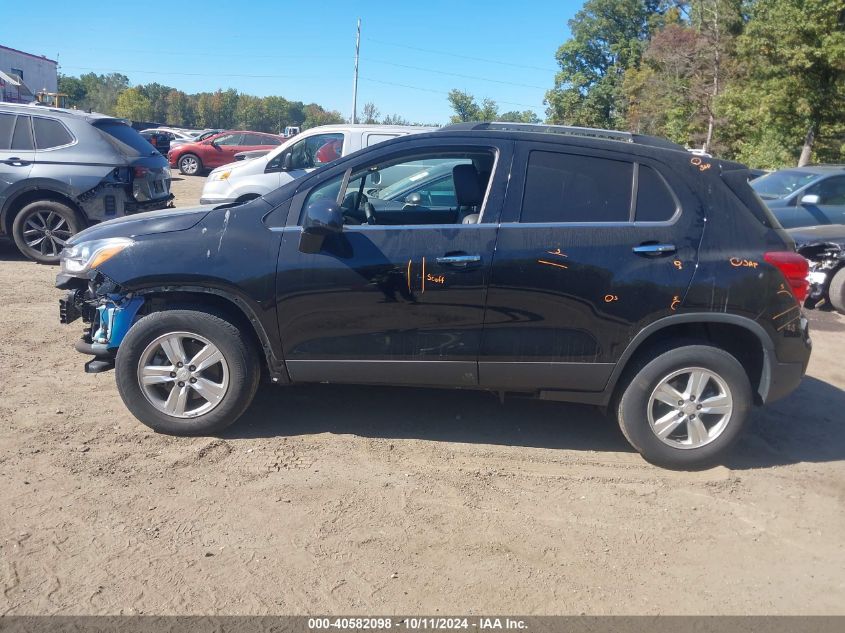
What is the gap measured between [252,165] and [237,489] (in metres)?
7.94

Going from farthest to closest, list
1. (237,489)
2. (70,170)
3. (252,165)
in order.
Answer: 1. (252,165)
2. (70,170)
3. (237,489)

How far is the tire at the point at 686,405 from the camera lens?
4418 mm

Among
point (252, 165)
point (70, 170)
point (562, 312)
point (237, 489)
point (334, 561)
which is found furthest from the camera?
point (252, 165)

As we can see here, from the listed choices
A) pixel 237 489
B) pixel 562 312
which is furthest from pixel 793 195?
pixel 237 489

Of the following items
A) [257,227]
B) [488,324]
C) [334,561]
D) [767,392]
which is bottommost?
[334,561]

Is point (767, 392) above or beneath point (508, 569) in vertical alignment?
above

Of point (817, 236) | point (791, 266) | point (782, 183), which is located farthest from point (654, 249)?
point (782, 183)

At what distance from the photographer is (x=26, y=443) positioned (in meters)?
4.43

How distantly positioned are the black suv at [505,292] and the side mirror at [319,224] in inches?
0.4

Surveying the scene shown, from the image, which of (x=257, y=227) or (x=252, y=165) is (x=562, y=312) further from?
(x=252, y=165)

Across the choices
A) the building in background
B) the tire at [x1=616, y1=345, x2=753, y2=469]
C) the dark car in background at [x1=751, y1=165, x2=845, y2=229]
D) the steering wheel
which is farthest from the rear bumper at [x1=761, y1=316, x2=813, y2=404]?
the building in background

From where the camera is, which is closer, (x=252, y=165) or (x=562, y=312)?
(x=562, y=312)

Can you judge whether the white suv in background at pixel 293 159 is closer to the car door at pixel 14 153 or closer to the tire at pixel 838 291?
the car door at pixel 14 153

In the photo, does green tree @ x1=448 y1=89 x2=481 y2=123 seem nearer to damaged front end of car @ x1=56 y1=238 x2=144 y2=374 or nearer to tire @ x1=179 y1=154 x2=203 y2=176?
tire @ x1=179 y1=154 x2=203 y2=176
